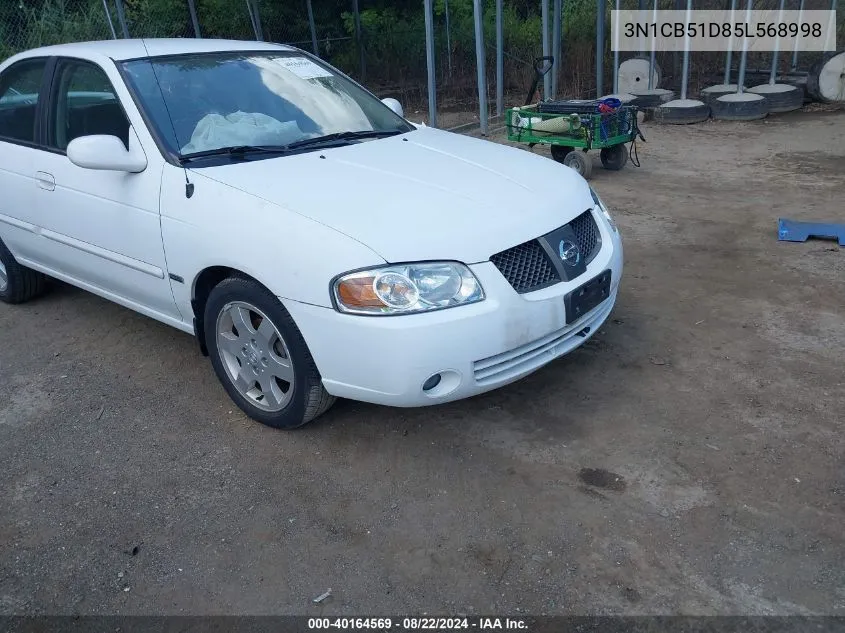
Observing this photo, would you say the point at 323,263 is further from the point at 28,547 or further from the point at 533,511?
the point at 28,547

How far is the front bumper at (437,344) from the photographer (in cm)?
291

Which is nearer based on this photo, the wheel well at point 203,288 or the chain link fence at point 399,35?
the wheel well at point 203,288

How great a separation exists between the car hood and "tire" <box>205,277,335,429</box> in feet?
1.53

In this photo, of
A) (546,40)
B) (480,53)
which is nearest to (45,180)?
(480,53)

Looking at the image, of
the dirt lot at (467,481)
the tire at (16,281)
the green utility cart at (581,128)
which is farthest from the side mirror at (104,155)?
the green utility cart at (581,128)

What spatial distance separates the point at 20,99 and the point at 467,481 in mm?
3647

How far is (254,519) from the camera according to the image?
3.01 meters

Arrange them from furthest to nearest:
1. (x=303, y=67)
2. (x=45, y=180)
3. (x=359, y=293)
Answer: (x=303, y=67)
(x=45, y=180)
(x=359, y=293)

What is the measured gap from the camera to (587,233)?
3623 mm

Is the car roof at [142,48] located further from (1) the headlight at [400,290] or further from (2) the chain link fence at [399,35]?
(2) the chain link fence at [399,35]

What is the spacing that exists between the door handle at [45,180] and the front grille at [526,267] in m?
2.69

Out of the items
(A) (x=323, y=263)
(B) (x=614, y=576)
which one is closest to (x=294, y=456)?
(A) (x=323, y=263)

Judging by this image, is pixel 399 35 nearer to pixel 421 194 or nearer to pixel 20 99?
pixel 20 99

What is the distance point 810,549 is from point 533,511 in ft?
3.26
